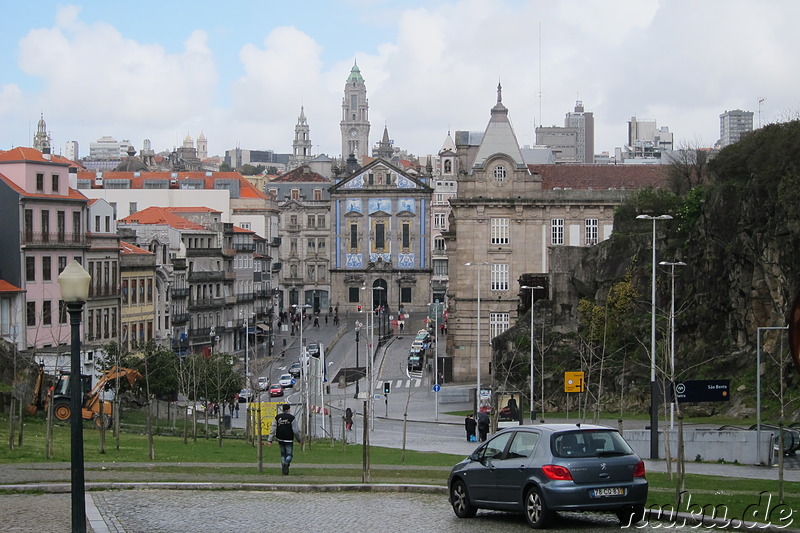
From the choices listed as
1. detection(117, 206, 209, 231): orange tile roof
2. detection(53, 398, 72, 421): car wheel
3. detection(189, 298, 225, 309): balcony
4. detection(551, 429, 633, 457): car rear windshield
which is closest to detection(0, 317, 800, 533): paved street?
detection(551, 429, 633, 457): car rear windshield

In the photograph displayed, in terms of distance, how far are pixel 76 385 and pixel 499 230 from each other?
247ft

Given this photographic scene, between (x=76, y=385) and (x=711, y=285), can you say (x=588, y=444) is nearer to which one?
(x=76, y=385)

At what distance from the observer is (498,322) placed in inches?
3568

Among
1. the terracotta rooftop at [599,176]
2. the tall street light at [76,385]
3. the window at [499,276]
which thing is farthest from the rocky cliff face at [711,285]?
the tall street light at [76,385]

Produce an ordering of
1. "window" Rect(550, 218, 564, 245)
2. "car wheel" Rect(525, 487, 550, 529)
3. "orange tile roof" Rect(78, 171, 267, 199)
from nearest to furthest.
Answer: "car wheel" Rect(525, 487, 550, 529)
"window" Rect(550, 218, 564, 245)
"orange tile roof" Rect(78, 171, 267, 199)

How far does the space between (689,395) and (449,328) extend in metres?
53.4

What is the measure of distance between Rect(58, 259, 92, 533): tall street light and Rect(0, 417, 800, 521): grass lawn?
821cm

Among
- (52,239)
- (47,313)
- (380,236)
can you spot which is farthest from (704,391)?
(380,236)

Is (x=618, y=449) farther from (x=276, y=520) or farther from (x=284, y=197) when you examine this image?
(x=284, y=197)

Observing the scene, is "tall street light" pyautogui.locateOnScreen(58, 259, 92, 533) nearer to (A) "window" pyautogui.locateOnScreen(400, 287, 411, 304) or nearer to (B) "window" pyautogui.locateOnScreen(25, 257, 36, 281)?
(B) "window" pyautogui.locateOnScreen(25, 257, 36, 281)

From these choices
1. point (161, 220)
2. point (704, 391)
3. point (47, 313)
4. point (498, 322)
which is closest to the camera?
point (704, 391)

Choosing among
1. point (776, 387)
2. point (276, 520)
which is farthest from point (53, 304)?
point (276, 520)

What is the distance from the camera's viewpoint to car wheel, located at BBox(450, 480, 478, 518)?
20.4 metres

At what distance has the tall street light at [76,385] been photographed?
664 inches
